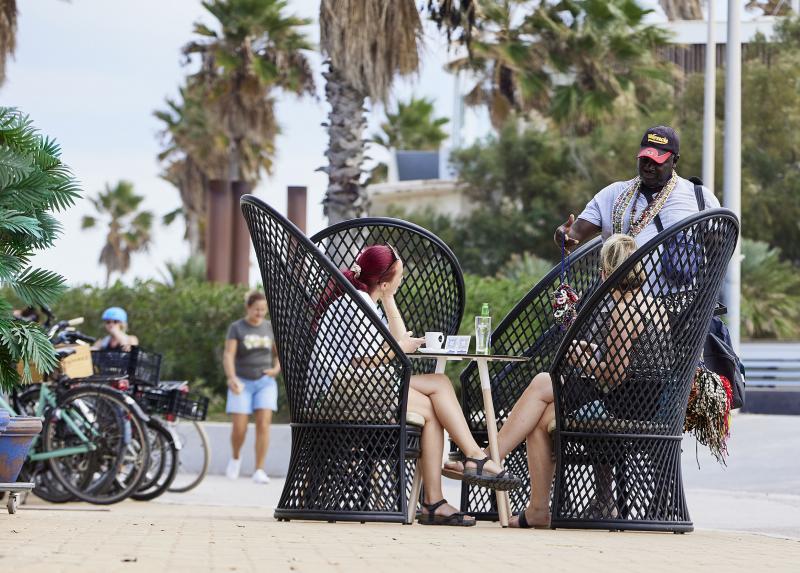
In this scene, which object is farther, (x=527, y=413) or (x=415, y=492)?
(x=415, y=492)

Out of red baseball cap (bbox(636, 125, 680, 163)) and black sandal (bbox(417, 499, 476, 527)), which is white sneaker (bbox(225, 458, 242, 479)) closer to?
black sandal (bbox(417, 499, 476, 527))

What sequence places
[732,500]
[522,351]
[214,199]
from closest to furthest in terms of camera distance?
1. [522,351]
2. [732,500]
3. [214,199]

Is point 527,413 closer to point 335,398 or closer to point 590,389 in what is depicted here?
point 590,389

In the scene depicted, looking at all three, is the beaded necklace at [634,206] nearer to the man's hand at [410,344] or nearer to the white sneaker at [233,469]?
the man's hand at [410,344]

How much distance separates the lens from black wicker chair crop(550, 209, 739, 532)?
649 cm

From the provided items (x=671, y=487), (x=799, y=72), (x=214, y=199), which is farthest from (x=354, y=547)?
(x=799, y=72)

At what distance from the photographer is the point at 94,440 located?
10.2 m

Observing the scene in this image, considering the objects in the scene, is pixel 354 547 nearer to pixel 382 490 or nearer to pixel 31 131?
pixel 382 490

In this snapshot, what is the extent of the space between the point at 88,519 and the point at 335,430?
1.29 m

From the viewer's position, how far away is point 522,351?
774 cm

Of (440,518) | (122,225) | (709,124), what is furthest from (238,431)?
(122,225)

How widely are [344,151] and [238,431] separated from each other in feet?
18.4

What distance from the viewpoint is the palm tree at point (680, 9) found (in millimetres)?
44844

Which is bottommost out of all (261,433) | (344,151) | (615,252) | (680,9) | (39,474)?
(39,474)
